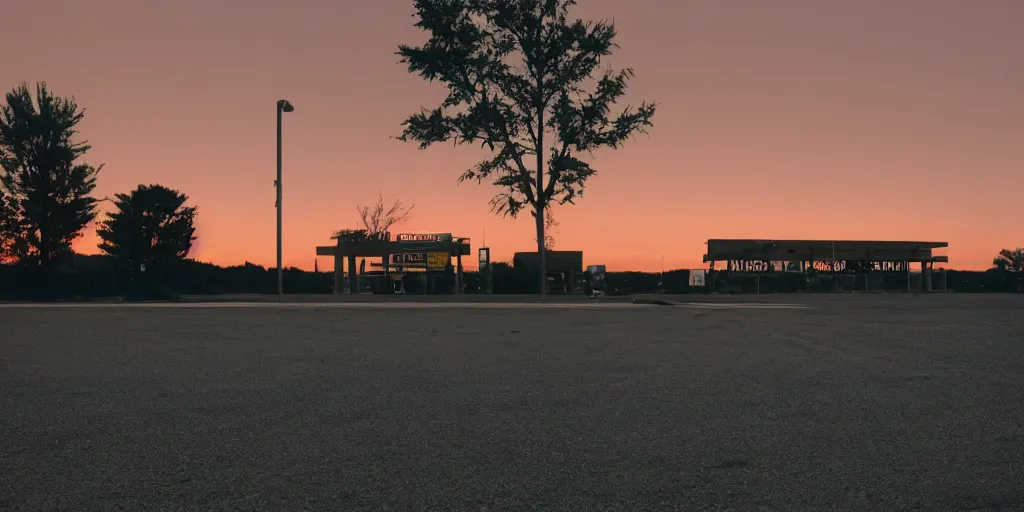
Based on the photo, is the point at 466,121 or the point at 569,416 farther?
the point at 466,121

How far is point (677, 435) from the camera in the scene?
22.5 ft

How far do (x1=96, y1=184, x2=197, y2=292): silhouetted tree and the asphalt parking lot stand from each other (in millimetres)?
32878

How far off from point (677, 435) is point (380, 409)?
9.06ft

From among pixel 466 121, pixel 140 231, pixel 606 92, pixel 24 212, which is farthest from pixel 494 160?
pixel 24 212

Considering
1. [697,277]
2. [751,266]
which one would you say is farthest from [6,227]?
[751,266]

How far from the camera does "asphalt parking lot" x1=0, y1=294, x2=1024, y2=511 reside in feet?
17.0

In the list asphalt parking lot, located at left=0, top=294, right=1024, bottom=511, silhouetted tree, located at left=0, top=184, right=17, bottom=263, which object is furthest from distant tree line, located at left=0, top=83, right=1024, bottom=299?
asphalt parking lot, located at left=0, top=294, right=1024, bottom=511

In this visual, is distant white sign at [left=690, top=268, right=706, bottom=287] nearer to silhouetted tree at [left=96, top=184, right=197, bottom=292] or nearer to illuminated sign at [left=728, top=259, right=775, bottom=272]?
illuminated sign at [left=728, top=259, right=775, bottom=272]

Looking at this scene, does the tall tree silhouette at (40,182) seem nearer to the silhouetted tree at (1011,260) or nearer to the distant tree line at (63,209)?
the distant tree line at (63,209)

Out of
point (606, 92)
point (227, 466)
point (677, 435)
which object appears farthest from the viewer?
point (606, 92)

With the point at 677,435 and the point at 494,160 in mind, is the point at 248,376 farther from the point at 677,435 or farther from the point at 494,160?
the point at 494,160

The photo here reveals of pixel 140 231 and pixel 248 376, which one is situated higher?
pixel 140 231

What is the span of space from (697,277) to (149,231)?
31.6m

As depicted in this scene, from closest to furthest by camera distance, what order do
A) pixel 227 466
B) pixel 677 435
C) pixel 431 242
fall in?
1. pixel 227 466
2. pixel 677 435
3. pixel 431 242
